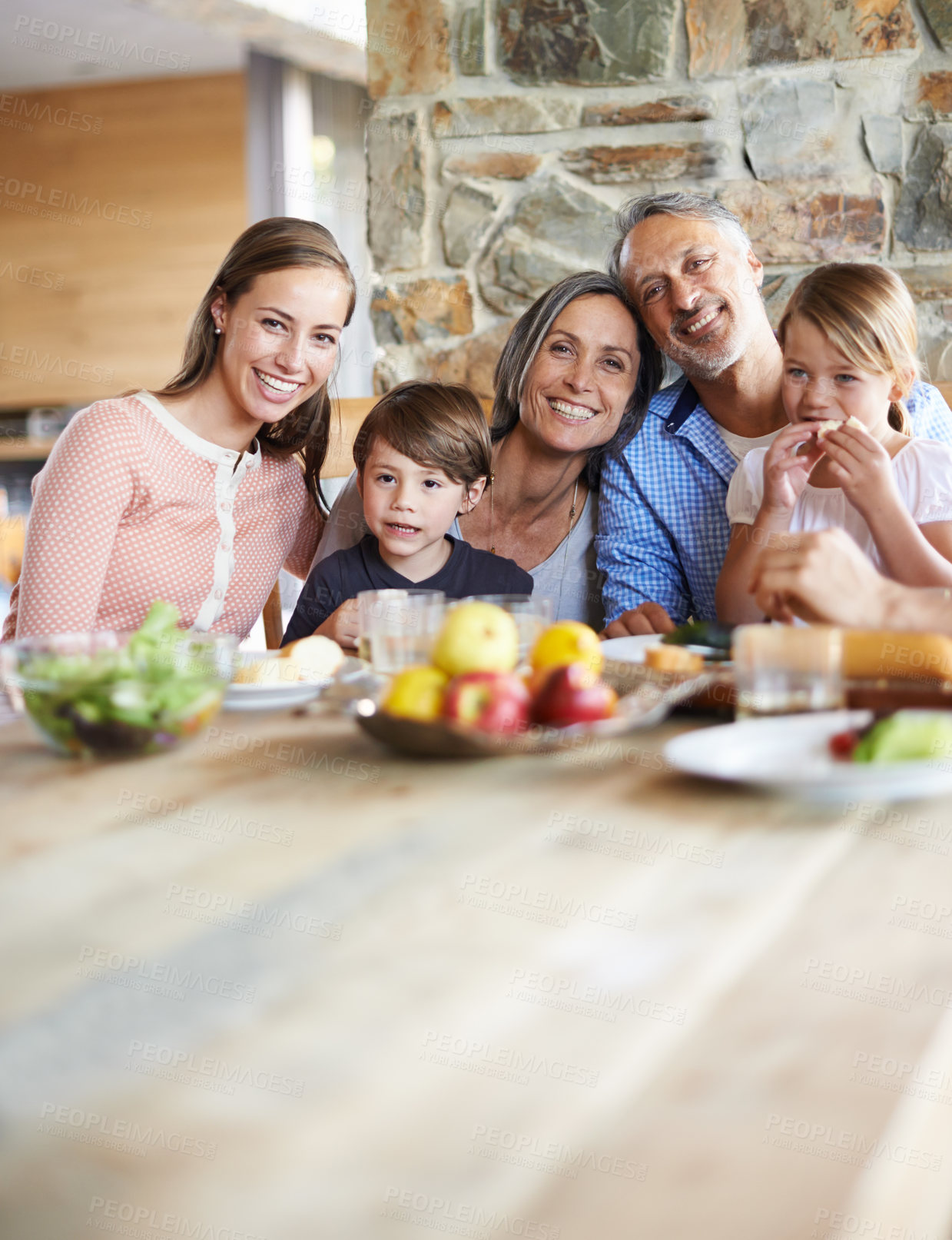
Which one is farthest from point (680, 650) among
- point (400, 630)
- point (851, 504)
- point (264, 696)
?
point (851, 504)

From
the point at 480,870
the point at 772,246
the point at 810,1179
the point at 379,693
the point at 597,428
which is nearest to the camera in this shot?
the point at 810,1179

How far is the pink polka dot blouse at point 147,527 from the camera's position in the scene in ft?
5.49

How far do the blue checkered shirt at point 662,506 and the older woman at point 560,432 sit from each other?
6cm

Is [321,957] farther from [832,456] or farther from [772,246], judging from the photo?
[772,246]

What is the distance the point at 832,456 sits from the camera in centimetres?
168

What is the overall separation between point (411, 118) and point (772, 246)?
0.94 meters

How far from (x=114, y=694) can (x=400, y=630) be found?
32cm

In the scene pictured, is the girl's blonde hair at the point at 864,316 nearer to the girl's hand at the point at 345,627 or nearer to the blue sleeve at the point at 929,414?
the blue sleeve at the point at 929,414

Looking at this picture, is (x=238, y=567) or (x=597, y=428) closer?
(x=238, y=567)

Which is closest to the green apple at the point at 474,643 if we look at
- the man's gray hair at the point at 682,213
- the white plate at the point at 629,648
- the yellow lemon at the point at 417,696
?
the yellow lemon at the point at 417,696

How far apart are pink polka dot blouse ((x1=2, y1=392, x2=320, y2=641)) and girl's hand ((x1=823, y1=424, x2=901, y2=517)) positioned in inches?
36.7

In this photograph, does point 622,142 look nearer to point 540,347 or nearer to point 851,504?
point 540,347

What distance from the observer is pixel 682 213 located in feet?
7.06

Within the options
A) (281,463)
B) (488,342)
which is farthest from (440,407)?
(488,342)
